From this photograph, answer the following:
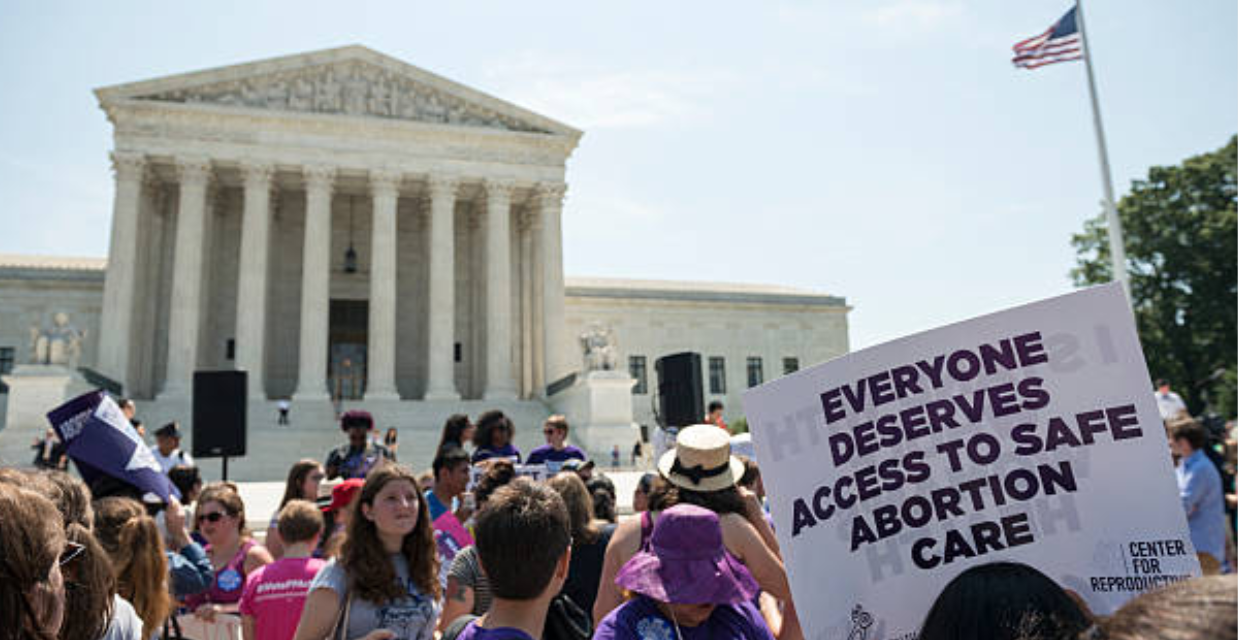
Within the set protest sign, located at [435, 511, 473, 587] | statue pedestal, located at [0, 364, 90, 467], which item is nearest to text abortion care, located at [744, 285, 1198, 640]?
protest sign, located at [435, 511, 473, 587]

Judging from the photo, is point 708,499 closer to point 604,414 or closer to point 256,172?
point 604,414

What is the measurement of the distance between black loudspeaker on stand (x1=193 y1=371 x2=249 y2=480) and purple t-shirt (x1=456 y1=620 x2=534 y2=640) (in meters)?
13.0

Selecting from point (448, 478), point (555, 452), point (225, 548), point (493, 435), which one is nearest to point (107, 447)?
point (225, 548)

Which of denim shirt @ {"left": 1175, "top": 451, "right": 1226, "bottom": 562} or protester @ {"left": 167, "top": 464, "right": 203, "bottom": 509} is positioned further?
protester @ {"left": 167, "top": 464, "right": 203, "bottom": 509}

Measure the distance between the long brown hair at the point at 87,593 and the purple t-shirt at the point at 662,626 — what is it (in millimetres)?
1708

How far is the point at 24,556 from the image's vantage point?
198cm

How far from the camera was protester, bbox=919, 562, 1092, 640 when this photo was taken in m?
2.04

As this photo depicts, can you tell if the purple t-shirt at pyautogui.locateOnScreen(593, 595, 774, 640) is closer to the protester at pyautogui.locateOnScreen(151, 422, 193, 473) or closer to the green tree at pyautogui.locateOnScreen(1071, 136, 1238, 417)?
the protester at pyautogui.locateOnScreen(151, 422, 193, 473)

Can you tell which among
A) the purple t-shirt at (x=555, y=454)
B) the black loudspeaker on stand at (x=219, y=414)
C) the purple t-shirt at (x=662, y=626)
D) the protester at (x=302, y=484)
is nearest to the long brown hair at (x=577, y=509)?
the purple t-shirt at (x=662, y=626)

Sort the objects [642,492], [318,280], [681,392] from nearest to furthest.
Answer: [642,492] → [681,392] → [318,280]

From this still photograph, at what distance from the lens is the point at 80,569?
2.83 m

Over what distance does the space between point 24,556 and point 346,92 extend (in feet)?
130

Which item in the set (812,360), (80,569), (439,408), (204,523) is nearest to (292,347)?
(439,408)

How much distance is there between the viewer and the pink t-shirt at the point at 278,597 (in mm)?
4715
